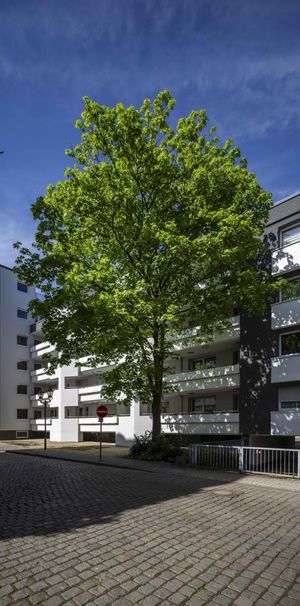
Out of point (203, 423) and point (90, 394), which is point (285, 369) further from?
point (90, 394)

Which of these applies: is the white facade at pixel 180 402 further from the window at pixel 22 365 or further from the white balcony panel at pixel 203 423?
the window at pixel 22 365

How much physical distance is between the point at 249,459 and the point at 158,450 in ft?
17.2

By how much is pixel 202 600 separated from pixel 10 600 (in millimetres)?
2150

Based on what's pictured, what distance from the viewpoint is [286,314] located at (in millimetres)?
21141

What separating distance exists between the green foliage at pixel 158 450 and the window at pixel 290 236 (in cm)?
1151

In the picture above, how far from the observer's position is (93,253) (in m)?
18.5

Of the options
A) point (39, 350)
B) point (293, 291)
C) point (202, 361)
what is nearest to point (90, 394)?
point (202, 361)

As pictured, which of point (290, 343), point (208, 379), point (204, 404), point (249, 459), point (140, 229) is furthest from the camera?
point (204, 404)

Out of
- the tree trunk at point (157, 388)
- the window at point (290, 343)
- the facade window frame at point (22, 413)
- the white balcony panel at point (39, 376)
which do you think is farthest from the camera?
Answer: the facade window frame at point (22, 413)

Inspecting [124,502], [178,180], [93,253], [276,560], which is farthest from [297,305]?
[276,560]

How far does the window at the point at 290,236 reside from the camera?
70.9 feet

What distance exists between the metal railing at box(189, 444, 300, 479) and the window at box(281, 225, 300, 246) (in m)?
10.7

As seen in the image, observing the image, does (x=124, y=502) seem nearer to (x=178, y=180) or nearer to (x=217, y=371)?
(x=178, y=180)

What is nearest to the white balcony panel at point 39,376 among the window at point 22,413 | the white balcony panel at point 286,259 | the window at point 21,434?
the window at point 22,413
